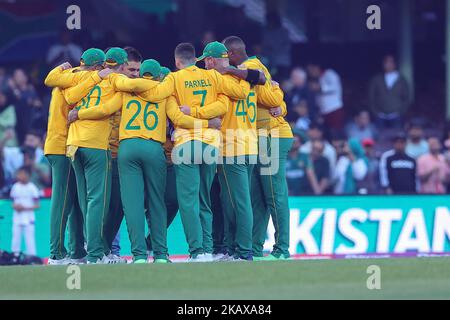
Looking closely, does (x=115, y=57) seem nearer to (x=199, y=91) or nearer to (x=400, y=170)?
(x=199, y=91)

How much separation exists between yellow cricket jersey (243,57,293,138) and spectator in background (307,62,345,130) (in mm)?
8920

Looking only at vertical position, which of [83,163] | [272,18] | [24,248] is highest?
[272,18]

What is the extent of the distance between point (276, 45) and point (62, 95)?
1016cm

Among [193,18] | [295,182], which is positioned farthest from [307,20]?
[295,182]

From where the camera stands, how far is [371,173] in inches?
901

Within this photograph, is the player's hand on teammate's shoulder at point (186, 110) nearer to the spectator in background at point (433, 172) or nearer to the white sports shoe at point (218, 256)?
the white sports shoe at point (218, 256)

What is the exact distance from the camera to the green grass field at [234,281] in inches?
508

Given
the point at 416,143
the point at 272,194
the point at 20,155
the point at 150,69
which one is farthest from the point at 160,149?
the point at 416,143

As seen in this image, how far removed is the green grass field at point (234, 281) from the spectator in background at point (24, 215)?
568 cm

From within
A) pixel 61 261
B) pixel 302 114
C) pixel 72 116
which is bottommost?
pixel 61 261

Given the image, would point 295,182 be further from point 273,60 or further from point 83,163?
point 83,163

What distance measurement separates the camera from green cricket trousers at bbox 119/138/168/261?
49.4 ft
